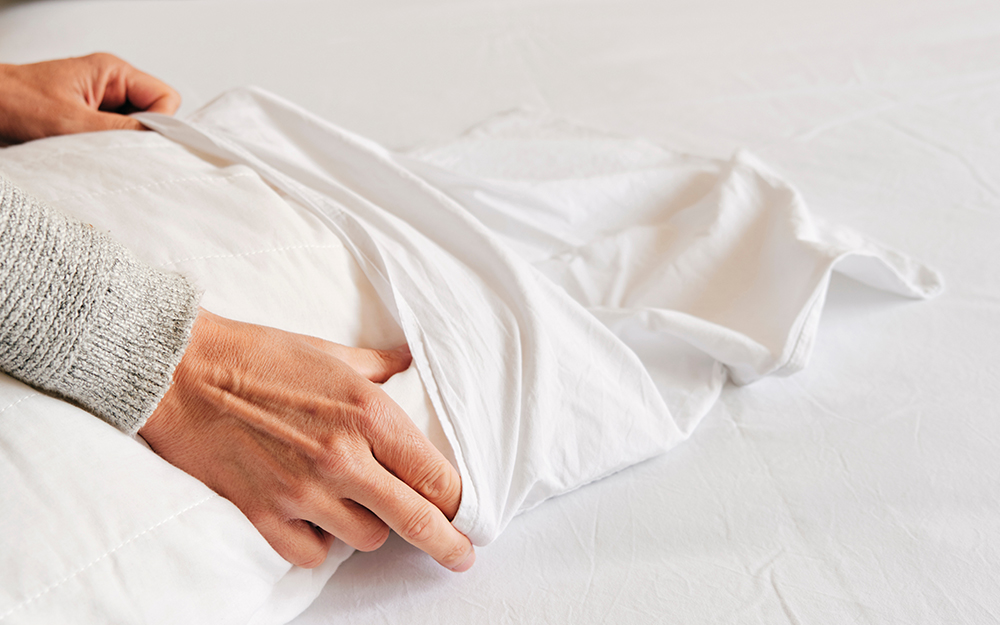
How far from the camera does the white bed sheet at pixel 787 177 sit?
0.51 metres

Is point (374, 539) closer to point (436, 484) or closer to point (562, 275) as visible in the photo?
point (436, 484)

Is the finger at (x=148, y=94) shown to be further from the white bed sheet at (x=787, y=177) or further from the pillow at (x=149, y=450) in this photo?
the white bed sheet at (x=787, y=177)

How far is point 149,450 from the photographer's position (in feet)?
1.54

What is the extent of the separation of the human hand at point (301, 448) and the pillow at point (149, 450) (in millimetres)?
26

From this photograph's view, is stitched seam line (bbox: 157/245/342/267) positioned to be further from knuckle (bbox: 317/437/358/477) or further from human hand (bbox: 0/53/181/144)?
human hand (bbox: 0/53/181/144)

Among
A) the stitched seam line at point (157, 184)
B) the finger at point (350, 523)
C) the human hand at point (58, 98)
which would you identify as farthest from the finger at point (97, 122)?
the finger at point (350, 523)

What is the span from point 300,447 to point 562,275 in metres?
0.38

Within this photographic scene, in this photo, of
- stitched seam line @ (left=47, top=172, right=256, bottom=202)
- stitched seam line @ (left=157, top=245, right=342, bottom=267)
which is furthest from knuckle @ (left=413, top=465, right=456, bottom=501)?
stitched seam line @ (left=47, top=172, right=256, bottom=202)

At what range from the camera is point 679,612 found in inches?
19.3

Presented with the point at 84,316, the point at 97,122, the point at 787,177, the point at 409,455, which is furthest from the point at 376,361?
the point at 787,177

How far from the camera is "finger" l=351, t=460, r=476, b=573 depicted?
1.59 feet

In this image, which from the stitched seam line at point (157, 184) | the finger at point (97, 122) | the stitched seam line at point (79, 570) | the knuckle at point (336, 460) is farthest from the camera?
the finger at point (97, 122)

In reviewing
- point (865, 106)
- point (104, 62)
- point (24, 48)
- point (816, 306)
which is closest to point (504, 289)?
point (816, 306)

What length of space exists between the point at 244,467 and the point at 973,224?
89cm
